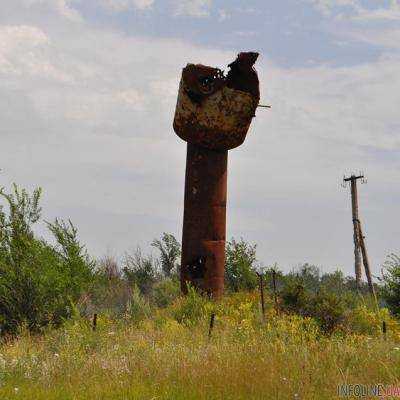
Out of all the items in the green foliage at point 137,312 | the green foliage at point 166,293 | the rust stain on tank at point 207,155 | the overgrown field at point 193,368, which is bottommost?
the overgrown field at point 193,368

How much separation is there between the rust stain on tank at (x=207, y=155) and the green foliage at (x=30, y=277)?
3.11m

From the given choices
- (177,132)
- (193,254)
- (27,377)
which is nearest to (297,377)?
(27,377)

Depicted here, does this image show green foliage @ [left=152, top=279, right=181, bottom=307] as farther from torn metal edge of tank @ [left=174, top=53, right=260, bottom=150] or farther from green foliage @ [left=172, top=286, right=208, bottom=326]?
torn metal edge of tank @ [left=174, top=53, right=260, bottom=150]

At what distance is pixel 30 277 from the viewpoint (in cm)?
1628

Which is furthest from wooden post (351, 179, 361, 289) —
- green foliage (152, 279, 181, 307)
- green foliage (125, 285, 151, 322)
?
green foliage (125, 285, 151, 322)

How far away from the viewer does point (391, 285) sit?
16219 mm

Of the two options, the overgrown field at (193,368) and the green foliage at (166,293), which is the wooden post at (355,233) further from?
the overgrown field at (193,368)

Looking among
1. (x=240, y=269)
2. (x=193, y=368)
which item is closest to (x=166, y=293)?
(x=240, y=269)

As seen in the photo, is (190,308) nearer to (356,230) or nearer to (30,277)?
(30,277)

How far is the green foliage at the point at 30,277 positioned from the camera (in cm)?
1631

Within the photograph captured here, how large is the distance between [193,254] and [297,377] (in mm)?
8993

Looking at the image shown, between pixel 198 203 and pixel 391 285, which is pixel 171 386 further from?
pixel 391 285

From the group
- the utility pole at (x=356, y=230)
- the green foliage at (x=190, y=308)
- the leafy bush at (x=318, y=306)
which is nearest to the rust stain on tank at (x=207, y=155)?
the green foliage at (x=190, y=308)

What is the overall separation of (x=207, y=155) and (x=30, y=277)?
545cm
